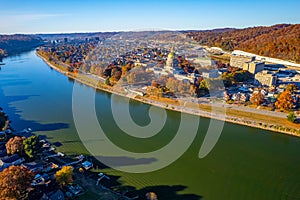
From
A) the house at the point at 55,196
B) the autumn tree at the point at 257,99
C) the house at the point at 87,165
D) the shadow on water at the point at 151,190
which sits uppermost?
the autumn tree at the point at 257,99

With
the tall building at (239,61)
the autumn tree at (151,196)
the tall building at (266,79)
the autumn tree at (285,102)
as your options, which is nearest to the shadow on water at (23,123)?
the autumn tree at (151,196)

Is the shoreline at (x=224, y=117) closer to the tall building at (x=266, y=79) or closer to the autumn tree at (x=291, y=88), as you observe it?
the autumn tree at (x=291, y=88)

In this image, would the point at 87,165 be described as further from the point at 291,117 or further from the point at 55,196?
the point at 291,117

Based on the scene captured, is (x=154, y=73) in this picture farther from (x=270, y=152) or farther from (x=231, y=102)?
(x=270, y=152)

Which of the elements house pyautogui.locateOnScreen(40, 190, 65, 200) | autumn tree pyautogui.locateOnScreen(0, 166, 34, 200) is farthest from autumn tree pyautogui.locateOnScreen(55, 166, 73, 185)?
autumn tree pyautogui.locateOnScreen(0, 166, 34, 200)

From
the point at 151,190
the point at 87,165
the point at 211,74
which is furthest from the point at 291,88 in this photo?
the point at 87,165

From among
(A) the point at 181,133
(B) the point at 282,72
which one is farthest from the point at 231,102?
(B) the point at 282,72

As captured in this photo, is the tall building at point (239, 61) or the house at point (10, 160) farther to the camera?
the tall building at point (239, 61)
